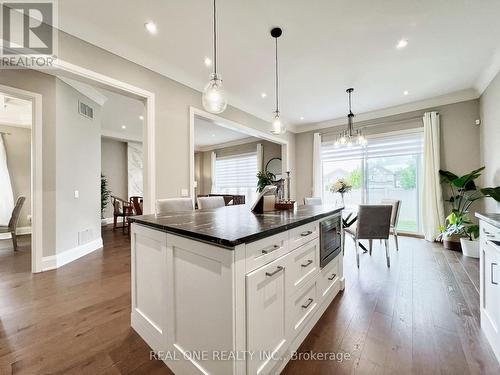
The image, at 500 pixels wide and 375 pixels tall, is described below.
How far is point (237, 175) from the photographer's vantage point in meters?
8.03

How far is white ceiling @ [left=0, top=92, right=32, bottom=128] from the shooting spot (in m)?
4.27

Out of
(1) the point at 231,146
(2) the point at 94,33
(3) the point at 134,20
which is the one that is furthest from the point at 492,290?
(1) the point at 231,146

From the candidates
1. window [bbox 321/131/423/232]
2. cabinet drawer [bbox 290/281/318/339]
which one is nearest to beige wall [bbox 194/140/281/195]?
window [bbox 321/131/423/232]

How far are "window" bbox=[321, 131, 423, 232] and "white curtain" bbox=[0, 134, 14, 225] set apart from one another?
783 centimetres

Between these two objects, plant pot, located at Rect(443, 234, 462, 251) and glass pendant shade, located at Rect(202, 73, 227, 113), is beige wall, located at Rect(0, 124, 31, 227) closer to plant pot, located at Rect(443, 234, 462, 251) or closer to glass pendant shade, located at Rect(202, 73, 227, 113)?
glass pendant shade, located at Rect(202, 73, 227, 113)

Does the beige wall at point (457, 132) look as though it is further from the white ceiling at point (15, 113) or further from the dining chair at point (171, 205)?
the white ceiling at point (15, 113)

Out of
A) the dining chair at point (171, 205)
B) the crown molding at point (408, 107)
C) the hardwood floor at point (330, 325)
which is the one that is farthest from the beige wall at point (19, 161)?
the crown molding at point (408, 107)

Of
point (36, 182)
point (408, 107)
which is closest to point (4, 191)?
point (36, 182)

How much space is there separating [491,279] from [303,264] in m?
1.30

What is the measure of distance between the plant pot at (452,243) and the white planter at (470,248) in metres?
0.37

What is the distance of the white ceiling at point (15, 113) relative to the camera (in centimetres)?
427

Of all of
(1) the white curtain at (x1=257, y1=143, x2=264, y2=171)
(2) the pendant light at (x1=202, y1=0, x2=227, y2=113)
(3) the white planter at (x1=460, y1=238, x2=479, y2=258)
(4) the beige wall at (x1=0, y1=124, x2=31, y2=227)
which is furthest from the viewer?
(1) the white curtain at (x1=257, y1=143, x2=264, y2=171)

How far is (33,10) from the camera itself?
2.04m

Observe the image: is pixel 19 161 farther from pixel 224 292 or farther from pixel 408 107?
pixel 408 107
